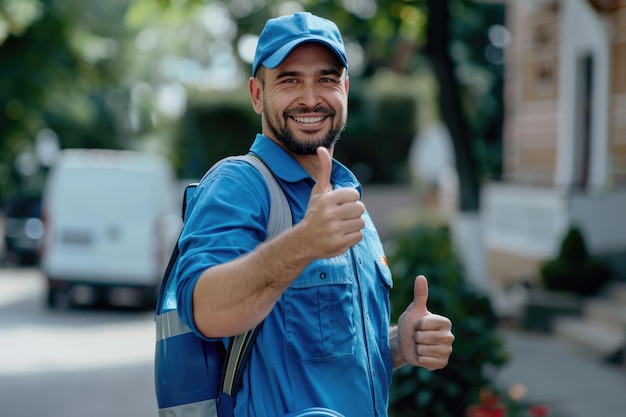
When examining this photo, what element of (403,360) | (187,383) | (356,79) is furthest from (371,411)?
(356,79)

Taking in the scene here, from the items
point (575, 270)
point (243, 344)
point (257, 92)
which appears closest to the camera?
point (243, 344)

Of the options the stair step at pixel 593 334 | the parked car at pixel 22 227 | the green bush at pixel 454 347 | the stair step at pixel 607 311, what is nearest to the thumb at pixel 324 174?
the green bush at pixel 454 347

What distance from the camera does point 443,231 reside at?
31.4 feet

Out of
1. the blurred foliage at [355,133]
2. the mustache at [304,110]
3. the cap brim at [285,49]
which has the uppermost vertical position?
the blurred foliage at [355,133]

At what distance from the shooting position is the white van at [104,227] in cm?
1394

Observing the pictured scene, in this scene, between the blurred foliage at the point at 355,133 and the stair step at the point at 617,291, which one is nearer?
the stair step at the point at 617,291

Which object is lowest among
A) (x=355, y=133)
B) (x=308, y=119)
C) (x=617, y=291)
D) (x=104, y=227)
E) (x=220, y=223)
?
(x=220, y=223)

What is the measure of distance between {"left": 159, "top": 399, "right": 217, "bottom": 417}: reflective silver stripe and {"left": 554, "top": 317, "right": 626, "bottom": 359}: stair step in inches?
312

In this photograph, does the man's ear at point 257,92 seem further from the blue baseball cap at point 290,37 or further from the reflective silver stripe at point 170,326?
the reflective silver stripe at point 170,326

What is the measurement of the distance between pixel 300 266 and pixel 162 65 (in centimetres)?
4074

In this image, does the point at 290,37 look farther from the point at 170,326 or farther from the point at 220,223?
the point at 170,326

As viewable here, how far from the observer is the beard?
2.38 m

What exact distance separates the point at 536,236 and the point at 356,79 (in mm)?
20072

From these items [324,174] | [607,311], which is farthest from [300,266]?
[607,311]
